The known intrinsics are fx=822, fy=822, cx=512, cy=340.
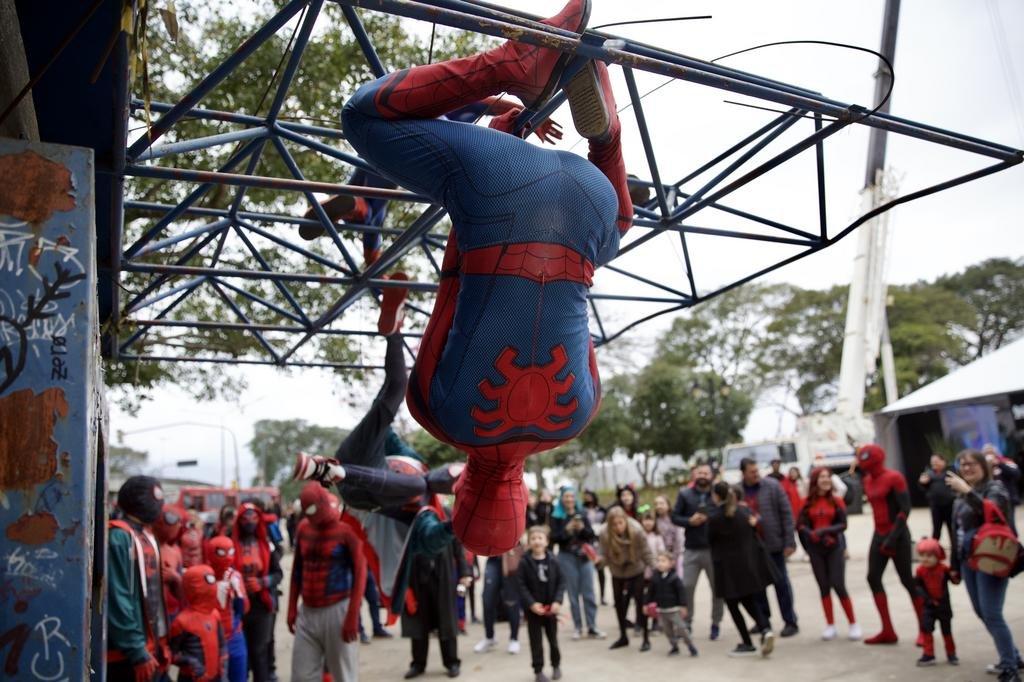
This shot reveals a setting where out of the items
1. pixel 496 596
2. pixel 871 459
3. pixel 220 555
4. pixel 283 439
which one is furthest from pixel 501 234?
pixel 283 439

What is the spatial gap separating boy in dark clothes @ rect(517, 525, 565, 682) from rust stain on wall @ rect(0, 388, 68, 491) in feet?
19.4

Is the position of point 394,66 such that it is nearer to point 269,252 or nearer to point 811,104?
point 269,252

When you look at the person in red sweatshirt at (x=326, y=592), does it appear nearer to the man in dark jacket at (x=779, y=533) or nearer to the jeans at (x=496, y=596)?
the jeans at (x=496, y=596)

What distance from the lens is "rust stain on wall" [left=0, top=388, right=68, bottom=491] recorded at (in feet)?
6.96

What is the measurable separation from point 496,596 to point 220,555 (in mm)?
3821

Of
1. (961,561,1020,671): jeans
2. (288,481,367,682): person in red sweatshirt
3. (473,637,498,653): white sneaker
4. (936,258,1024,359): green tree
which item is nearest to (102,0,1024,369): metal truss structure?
(288,481,367,682): person in red sweatshirt

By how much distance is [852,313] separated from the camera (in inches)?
935

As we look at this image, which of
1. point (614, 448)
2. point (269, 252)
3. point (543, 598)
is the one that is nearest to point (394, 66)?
Answer: point (269, 252)

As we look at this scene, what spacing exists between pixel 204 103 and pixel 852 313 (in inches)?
790

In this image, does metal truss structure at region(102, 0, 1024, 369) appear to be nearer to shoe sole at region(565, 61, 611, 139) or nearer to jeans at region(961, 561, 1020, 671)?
shoe sole at region(565, 61, 611, 139)

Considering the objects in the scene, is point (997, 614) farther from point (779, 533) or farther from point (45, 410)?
point (45, 410)

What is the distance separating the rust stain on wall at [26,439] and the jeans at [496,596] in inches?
282

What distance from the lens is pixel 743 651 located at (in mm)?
7879

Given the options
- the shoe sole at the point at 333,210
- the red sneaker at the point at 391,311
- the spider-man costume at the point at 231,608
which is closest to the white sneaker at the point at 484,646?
the spider-man costume at the point at 231,608
